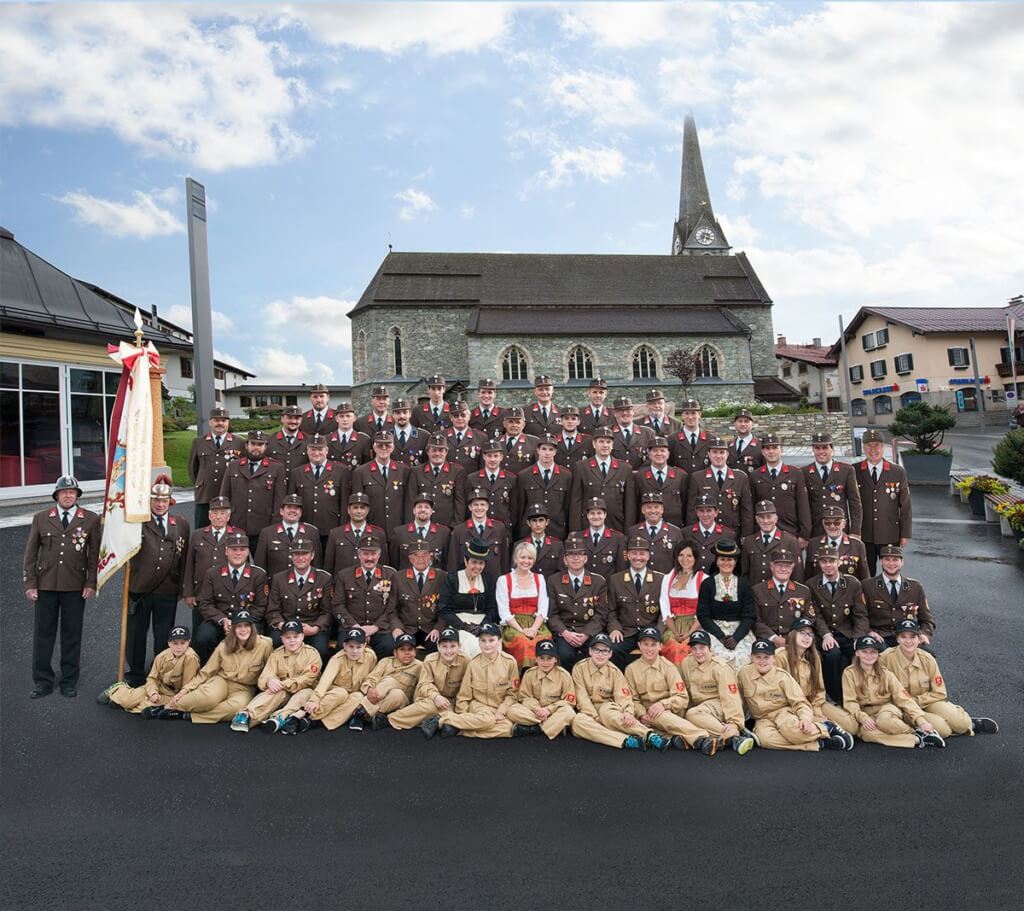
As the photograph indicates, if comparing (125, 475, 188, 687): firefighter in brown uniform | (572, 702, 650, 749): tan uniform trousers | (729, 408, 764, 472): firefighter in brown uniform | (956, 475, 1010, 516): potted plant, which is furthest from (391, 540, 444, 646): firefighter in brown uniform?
(956, 475, 1010, 516): potted plant

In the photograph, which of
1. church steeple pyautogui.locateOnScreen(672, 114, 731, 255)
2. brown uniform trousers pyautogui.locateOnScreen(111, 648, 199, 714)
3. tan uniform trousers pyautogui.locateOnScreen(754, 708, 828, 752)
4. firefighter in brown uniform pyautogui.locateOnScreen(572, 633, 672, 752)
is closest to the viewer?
tan uniform trousers pyautogui.locateOnScreen(754, 708, 828, 752)

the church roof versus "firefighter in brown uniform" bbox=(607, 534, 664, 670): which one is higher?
the church roof

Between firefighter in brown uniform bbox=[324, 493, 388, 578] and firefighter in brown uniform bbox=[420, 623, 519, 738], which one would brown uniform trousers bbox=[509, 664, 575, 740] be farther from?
firefighter in brown uniform bbox=[324, 493, 388, 578]

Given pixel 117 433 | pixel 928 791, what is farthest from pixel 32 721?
pixel 928 791

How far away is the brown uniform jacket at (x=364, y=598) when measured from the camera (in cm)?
670

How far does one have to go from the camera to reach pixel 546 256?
45906 mm

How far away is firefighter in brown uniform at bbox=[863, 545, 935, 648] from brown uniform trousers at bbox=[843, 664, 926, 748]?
2.24 ft

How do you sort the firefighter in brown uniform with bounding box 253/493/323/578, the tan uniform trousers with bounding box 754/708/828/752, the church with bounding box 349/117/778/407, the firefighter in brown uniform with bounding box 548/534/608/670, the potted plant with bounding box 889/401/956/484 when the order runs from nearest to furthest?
the tan uniform trousers with bounding box 754/708/828/752 → the firefighter in brown uniform with bounding box 548/534/608/670 → the firefighter in brown uniform with bounding box 253/493/323/578 → the potted plant with bounding box 889/401/956/484 → the church with bounding box 349/117/778/407

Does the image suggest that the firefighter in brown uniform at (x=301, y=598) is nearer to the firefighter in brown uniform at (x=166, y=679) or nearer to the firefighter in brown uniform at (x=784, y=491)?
the firefighter in brown uniform at (x=166, y=679)

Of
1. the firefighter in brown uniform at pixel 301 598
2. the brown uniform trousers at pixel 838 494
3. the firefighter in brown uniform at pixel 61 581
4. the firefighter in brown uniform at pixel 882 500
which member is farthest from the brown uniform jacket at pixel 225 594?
the firefighter in brown uniform at pixel 882 500

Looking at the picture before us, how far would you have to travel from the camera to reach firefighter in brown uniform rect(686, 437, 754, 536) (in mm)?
7734

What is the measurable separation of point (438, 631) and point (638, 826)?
110 inches

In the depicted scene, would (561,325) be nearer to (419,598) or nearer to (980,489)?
(980,489)

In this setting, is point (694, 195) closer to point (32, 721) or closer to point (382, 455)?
point (382, 455)
